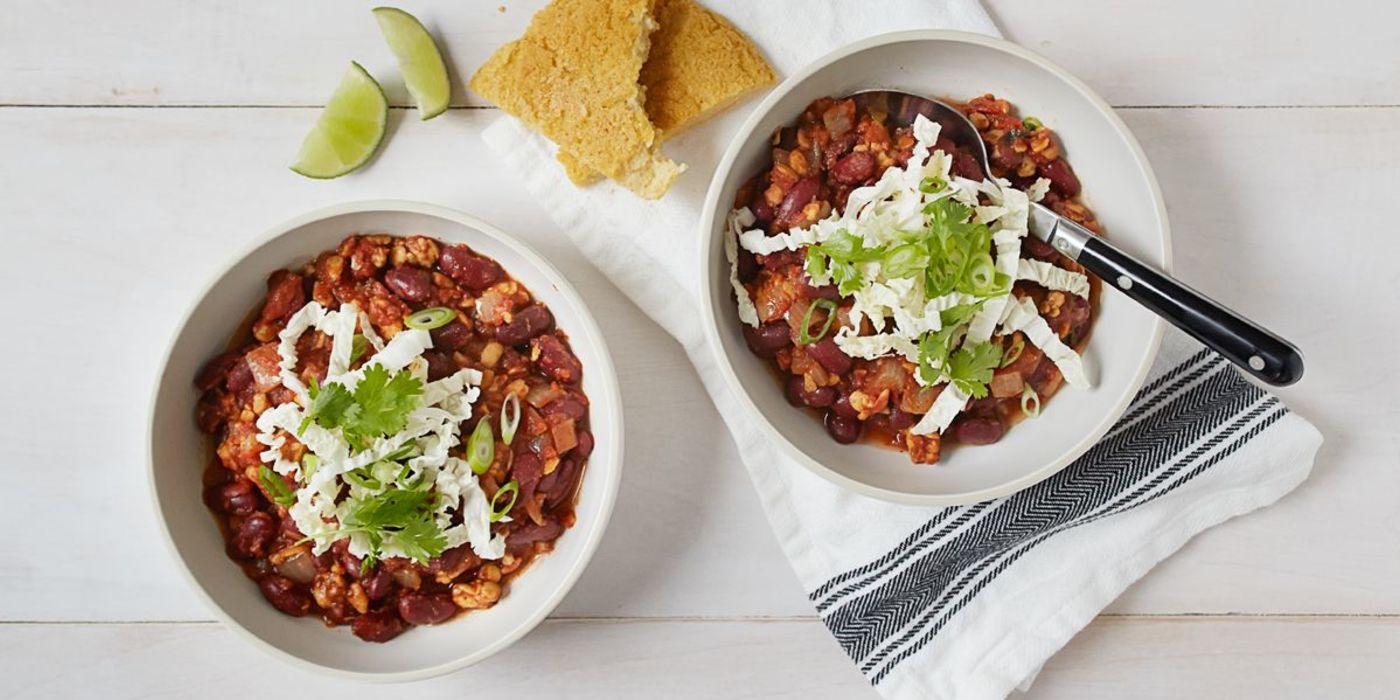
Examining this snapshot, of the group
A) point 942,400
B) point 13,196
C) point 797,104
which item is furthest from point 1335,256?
point 13,196

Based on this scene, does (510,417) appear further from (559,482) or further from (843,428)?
(843,428)

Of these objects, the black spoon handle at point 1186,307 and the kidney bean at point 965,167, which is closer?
the black spoon handle at point 1186,307

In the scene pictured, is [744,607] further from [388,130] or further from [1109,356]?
[388,130]

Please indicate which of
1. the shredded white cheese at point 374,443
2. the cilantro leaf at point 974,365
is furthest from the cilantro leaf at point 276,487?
the cilantro leaf at point 974,365

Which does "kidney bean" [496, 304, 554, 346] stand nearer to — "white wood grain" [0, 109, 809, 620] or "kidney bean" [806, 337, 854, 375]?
"white wood grain" [0, 109, 809, 620]

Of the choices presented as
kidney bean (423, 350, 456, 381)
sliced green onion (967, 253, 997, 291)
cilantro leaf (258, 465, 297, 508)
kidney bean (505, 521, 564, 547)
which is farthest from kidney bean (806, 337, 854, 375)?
cilantro leaf (258, 465, 297, 508)

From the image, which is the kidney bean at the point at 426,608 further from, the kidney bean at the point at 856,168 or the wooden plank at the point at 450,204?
the kidney bean at the point at 856,168
